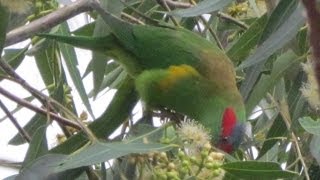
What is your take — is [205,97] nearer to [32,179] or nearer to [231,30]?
[231,30]

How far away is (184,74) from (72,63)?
0.39 m

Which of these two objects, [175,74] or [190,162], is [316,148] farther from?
[175,74]

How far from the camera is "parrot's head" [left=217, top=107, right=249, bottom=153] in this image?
175 cm

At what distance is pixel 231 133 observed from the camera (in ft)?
5.78

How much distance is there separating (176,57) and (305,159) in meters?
0.52

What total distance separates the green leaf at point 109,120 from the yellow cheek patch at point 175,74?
0.21 meters

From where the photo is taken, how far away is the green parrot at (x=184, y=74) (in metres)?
1.83

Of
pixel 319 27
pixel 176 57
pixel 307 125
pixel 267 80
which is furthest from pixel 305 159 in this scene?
pixel 319 27

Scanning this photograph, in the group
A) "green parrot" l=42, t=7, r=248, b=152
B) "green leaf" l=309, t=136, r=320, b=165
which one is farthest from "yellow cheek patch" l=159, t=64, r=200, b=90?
"green leaf" l=309, t=136, r=320, b=165

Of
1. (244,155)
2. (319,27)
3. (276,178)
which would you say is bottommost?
(244,155)

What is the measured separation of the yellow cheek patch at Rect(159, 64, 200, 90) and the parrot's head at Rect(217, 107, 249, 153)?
0.59ft

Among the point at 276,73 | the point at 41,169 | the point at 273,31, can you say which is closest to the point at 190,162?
the point at 41,169

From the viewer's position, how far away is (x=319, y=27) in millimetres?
332

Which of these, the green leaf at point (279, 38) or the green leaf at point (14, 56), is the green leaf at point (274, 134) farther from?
the green leaf at point (14, 56)
